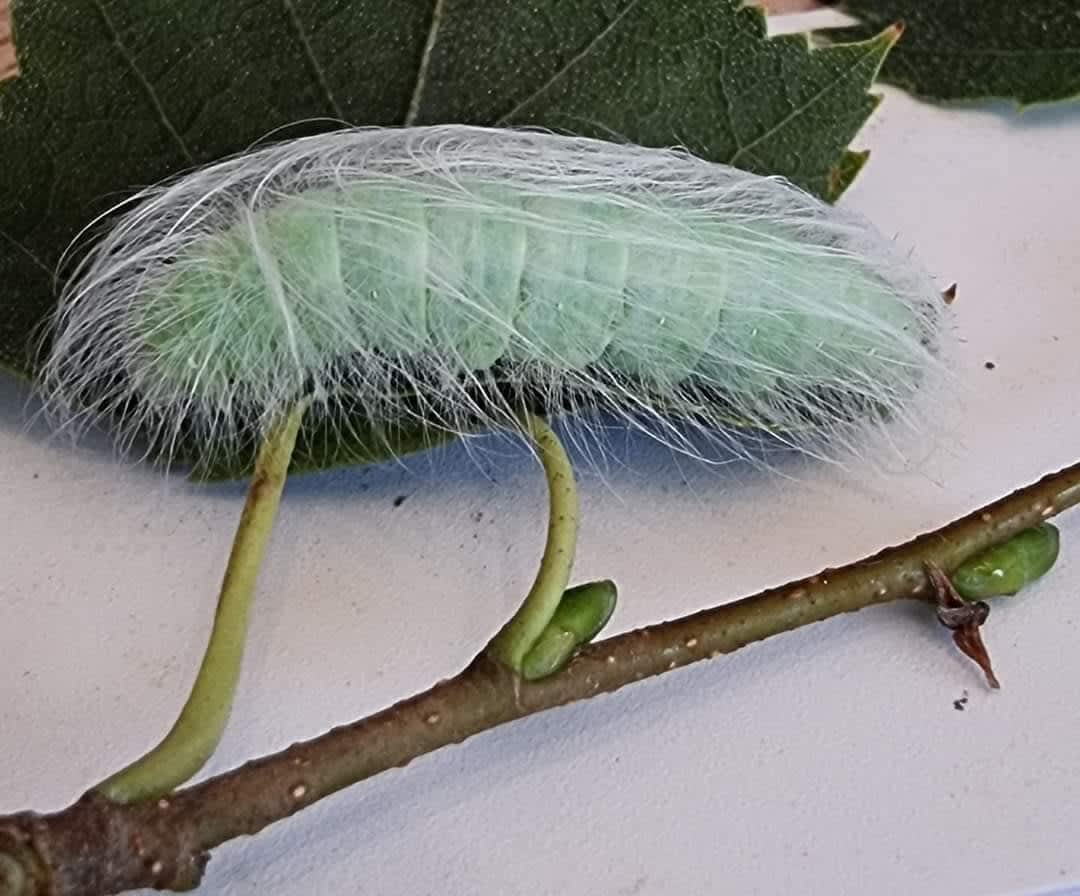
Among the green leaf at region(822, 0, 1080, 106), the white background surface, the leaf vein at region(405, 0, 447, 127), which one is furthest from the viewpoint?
the green leaf at region(822, 0, 1080, 106)

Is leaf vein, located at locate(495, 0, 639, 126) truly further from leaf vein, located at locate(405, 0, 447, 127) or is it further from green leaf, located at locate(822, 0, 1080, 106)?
green leaf, located at locate(822, 0, 1080, 106)

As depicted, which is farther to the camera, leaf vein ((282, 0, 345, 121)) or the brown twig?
leaf vein ((282, 0, 345, 121))

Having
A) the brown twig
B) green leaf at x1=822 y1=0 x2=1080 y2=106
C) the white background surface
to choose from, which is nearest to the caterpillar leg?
the brown twig

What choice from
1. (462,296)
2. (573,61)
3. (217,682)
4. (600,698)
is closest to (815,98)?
(573,61)

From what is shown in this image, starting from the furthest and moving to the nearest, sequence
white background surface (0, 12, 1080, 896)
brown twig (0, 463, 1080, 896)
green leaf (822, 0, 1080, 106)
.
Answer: green leaf (822, 0, 1080, 106)
white background surface (0, 12, 1080, 896)
brown twig (0, 463, 1080, 896)

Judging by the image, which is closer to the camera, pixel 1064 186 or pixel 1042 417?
pixel 1042 417

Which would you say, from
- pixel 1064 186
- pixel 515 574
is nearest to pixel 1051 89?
pixel 1064 186

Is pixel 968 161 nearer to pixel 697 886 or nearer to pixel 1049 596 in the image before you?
pixel 1049 596
